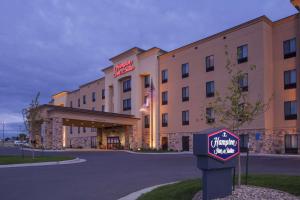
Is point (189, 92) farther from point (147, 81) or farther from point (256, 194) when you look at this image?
point (256, 194)

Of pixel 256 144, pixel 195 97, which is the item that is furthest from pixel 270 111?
pixel 195 97

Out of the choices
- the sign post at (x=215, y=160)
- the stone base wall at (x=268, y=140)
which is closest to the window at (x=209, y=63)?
the stone base wall at (x=268, y=140)

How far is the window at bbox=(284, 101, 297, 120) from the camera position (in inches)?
1300

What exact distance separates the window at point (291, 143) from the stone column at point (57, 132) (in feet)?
86.9

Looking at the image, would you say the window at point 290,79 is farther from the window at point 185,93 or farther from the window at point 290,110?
the window at point 185,93

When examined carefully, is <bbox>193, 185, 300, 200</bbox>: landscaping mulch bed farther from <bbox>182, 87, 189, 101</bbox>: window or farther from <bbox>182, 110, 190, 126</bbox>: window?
<bbox>182, 87, 189, 101</bbox>: window

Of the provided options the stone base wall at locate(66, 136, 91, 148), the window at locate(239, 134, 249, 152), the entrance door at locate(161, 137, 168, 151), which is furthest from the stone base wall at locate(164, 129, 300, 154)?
the stone base wall at locate(66, 136, 91, 148)

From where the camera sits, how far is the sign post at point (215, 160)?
27.7 ft

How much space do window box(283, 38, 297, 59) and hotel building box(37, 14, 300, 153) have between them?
97 millimetres

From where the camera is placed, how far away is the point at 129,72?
171 feet

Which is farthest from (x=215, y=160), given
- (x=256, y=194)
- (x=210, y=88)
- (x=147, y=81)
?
(x=147, y=81)

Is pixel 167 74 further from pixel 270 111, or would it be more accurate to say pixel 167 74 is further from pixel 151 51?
pixel 270 111

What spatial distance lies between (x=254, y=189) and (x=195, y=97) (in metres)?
32.7

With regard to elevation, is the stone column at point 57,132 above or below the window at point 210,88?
below
